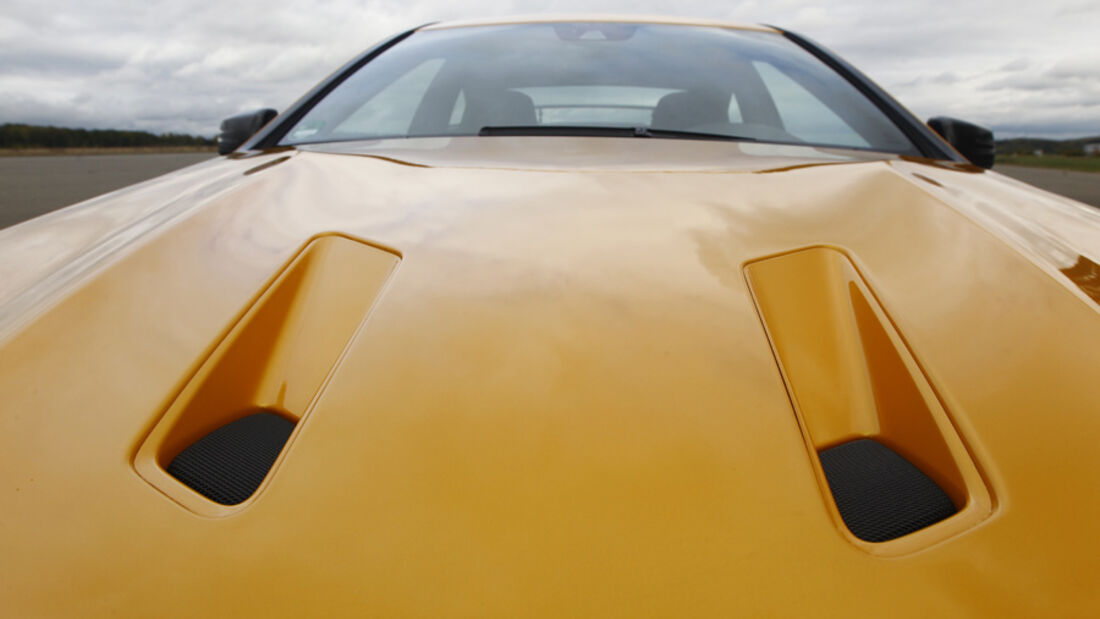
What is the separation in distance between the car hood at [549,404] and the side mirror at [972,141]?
0.49 m

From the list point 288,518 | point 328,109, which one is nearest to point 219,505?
point 288,518

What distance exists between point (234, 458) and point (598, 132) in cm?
86

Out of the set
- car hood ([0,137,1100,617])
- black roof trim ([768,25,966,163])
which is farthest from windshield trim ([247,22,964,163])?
car hood ([0,137,1100,617])

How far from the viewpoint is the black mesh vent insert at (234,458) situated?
0.57 meters

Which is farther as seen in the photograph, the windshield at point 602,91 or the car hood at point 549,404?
the windshield at point 602,91

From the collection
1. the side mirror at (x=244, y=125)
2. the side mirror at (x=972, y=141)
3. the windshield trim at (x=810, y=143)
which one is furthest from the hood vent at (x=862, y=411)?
the side mirror at (x=244, y=125)

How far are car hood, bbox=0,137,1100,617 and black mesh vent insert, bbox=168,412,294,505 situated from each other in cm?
3

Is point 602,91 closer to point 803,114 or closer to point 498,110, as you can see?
point 498,110

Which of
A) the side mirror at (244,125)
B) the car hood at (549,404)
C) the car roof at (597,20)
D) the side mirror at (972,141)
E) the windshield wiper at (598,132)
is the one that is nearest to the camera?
the car hood at (549,404)

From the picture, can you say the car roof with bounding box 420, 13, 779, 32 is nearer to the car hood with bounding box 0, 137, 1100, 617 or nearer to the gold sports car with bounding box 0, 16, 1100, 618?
the gold sports car with bounding box 0, 16, 1100, 618

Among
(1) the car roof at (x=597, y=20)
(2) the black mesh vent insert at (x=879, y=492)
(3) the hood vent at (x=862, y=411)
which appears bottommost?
(2) the black mesh vent insert at (x=879, y=492)

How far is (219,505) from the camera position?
53 centimetres

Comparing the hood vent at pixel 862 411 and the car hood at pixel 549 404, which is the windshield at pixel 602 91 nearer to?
the car hood at pixel 549 404

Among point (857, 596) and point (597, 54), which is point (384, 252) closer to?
point (857, 596)
